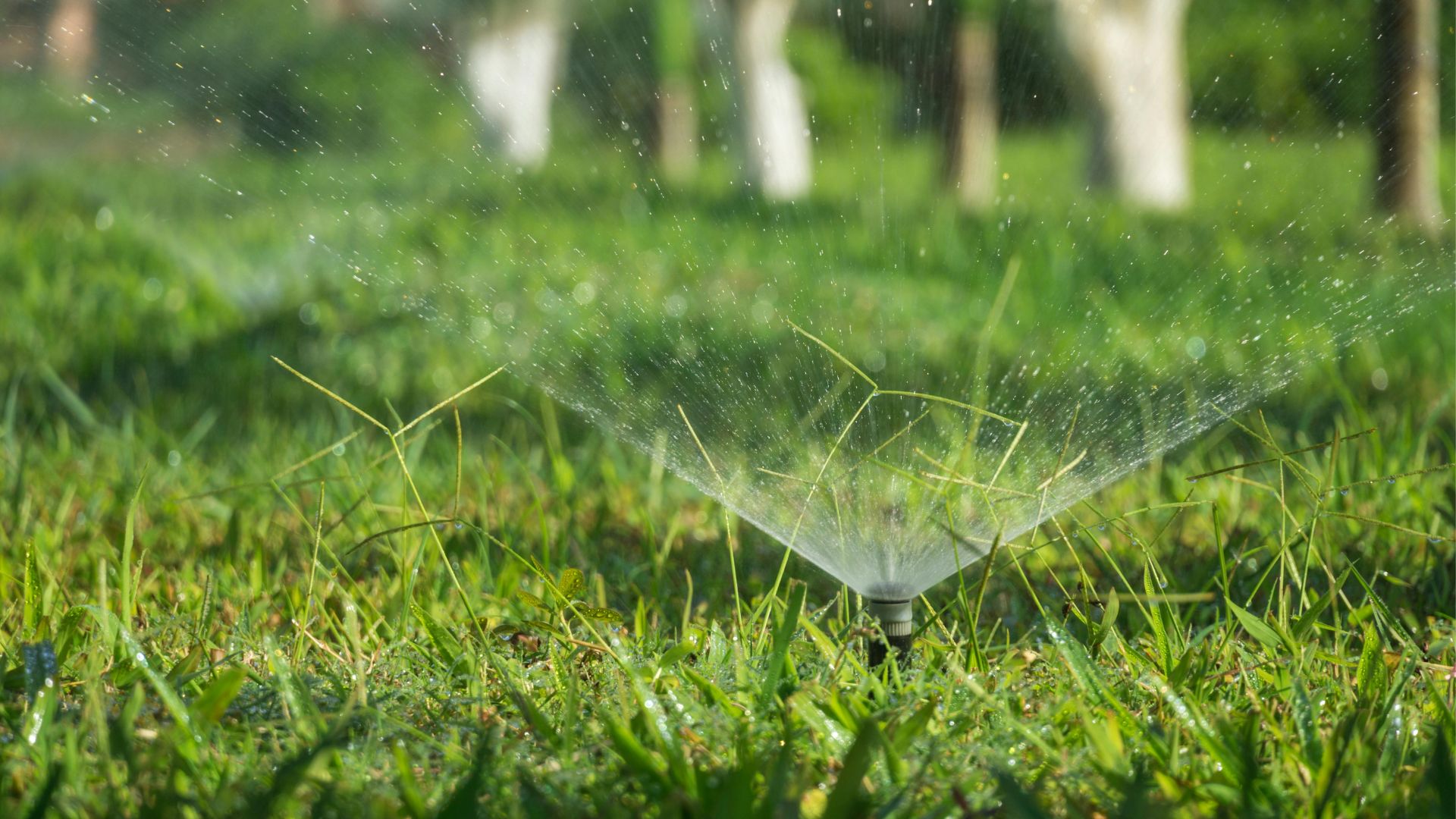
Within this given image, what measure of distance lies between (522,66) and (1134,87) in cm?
699

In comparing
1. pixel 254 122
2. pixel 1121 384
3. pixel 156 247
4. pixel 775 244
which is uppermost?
pixel 1121 384

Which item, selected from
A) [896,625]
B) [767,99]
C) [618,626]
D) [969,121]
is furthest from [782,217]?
[896,625]

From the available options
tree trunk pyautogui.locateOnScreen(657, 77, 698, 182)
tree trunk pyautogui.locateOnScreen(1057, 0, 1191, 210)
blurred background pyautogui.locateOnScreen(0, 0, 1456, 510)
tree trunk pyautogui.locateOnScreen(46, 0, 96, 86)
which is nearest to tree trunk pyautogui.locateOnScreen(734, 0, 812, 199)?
blurred background pyautogui.locateOnScreen(0, 0, 1456, 510)

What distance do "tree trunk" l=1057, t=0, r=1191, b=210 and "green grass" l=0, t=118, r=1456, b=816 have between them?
4690mm

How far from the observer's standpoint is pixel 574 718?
1499 mm

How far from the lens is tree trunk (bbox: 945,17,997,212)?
8820 millimetres

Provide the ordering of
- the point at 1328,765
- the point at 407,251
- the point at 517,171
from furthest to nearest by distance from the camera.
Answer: the point at 517,171 → the point at 407,251 → the point at 1328,765

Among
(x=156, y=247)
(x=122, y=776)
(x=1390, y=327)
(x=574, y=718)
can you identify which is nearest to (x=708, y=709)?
(x=574, y=718)

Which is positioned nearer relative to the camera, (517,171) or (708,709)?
(708,709)

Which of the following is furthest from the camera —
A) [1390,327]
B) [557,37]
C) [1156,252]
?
[557,37]

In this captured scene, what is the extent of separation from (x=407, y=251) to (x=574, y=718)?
4.42 meters

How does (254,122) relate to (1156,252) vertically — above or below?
below

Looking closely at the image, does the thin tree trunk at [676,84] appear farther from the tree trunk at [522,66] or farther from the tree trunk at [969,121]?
the tree trunk at [969,121]

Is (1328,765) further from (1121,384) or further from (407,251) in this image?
(407,251)
